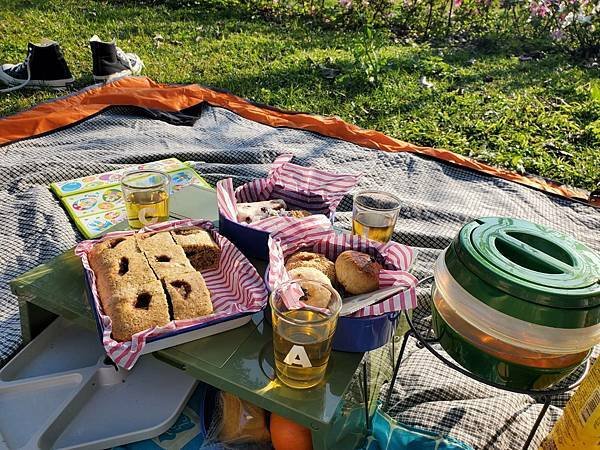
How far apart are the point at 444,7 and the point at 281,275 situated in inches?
202

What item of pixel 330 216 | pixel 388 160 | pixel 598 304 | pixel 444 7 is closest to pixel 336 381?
pixel 598 304

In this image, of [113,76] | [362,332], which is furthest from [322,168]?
[113,76]

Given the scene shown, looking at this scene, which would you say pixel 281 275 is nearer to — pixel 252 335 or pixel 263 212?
pixel 252 335

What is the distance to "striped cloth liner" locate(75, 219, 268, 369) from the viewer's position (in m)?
1.09

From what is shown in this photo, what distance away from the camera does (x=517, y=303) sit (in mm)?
950

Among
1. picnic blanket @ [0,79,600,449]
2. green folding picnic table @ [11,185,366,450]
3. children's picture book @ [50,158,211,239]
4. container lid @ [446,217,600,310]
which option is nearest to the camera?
container lid @ [446,217,600,310]

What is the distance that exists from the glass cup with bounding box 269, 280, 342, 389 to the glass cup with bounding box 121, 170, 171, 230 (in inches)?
22.4

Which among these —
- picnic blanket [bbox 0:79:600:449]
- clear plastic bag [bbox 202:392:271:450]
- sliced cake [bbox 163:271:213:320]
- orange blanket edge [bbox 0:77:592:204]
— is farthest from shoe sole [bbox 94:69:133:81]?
clear plastic bag [bbox 202:392:271:450]

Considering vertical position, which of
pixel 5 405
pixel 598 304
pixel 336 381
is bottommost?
pixel 5 405

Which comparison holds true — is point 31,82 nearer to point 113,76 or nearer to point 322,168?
point 113,76

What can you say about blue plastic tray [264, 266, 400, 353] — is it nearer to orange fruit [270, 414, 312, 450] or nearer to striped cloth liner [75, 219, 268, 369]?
striped cloth liner [75, 219, 268, 369]

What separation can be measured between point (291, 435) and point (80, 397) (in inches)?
19.4

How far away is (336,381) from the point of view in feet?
3.62

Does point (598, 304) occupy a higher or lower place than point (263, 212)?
higher
